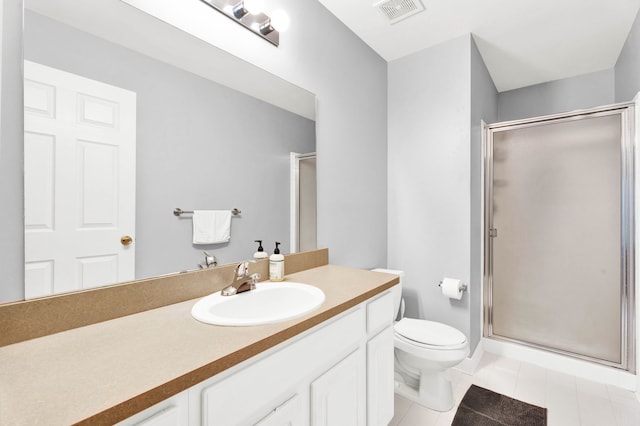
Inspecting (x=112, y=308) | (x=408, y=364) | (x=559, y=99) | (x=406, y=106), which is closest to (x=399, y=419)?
(x=408, y=364)

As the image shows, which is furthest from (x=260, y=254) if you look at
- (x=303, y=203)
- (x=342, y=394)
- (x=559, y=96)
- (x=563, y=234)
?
(x=559, y=96)

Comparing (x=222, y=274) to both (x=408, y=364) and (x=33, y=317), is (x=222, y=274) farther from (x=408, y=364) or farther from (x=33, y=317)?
(x=408, y=364)

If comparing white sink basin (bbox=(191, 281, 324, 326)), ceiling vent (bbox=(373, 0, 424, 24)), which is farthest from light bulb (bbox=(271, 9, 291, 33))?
white sink basin (bbox=(191, 281, 324, 326))

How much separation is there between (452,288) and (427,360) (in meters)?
0.60

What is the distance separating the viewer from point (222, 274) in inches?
47.4

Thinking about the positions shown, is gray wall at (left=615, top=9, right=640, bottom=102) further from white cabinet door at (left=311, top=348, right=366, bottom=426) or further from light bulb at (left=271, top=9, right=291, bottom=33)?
white cabinet door at (left=311, top=348, right=366, bottom=426)

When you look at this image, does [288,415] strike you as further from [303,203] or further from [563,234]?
[563,234]

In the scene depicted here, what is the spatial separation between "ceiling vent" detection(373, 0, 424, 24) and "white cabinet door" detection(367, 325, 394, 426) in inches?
75.1

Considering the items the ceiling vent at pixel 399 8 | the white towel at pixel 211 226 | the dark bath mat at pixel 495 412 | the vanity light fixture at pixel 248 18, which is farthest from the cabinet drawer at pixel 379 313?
the ceiling vent at pixel 399 8

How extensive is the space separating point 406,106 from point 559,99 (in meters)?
1.78

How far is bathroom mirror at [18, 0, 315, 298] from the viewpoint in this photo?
81cm

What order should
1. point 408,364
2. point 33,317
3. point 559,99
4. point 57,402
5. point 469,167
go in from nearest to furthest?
1. point 57,402
2. point 33,317
3. point 408,364
4. point 469,167
5. point 559,99

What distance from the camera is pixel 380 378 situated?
1301mm

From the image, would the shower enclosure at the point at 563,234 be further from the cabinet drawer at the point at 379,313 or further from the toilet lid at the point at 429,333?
the cabinet drawer at the point at 379,313
